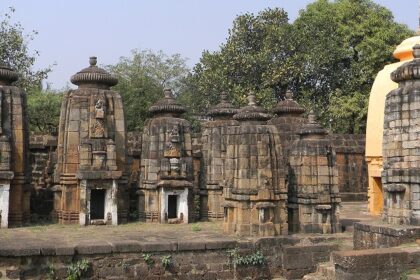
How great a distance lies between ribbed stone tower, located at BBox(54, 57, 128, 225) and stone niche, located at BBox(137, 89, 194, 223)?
29.9 inches

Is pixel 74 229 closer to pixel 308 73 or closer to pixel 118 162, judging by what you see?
pixel 118 162

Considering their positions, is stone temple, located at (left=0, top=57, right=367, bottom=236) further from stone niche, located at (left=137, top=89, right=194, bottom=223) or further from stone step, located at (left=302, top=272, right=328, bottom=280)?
stone step, located at (left=302, top=272, right=328, bottom=280)

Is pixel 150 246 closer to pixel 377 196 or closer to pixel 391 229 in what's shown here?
pixel 391 229

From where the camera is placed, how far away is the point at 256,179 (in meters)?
12.0

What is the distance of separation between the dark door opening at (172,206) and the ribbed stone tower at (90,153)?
4.85 ft

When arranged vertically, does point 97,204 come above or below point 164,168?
below

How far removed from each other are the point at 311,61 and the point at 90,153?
578 inches

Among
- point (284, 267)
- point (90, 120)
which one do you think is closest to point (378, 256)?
point (284, 267)

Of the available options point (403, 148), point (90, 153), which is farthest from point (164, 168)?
point (403, 148)

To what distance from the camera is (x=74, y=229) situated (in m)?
13.4

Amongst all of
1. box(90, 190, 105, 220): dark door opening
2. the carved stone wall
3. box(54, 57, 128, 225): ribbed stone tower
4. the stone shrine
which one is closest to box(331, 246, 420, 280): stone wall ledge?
the stone shrine

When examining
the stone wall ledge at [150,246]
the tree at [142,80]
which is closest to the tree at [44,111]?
the tree at [142,80]

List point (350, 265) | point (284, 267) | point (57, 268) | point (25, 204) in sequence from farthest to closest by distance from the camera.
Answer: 1. point (25, 204)
2. point (284, 267)
3. point (57, 268)
4. point (350, 265)

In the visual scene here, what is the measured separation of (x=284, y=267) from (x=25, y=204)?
7320 mm
